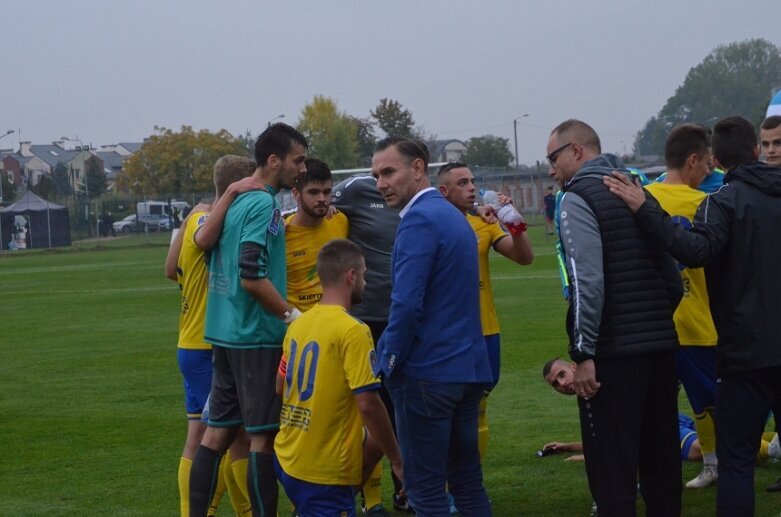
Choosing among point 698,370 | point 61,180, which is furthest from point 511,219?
point 61,180

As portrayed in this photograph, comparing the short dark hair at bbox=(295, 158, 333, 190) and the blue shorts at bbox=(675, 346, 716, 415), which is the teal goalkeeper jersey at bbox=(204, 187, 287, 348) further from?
the blue shorts at bbox=(675, 346, 716, 415)

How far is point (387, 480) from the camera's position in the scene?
8180 mm

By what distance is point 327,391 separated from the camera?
5.50 metres

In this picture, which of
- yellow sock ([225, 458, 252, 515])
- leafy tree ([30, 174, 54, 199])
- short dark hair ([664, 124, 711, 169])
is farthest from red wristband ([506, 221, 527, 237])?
leafy tree ([30, 174, 54, 199])

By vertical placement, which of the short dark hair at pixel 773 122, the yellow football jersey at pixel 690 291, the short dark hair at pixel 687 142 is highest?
the short dark hair at pixel 773 122

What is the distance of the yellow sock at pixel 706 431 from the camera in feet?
24.0

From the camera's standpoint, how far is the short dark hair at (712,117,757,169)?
5.94 metres

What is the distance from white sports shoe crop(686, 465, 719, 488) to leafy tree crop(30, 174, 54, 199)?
9419 cm

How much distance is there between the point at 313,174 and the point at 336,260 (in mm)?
1452

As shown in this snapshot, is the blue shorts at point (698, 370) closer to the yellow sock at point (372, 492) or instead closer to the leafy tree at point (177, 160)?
the yellow sock at point (372, 492)

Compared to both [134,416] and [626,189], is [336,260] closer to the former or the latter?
[626,189]

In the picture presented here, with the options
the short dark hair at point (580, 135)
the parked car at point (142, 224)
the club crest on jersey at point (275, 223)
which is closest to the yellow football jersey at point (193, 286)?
the club crest on jersey at point (275, 223)

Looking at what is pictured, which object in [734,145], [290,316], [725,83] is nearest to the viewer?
[734,145]

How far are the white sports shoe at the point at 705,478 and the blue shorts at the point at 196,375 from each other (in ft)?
10.5
